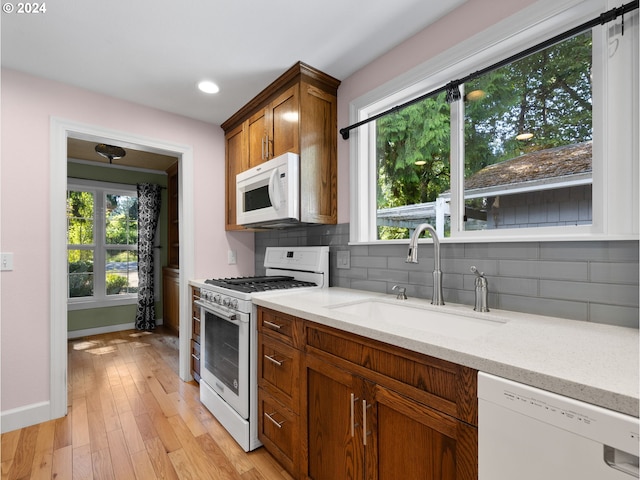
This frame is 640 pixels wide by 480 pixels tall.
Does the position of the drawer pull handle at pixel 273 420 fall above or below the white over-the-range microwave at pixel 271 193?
below

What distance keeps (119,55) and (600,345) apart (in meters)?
2.72

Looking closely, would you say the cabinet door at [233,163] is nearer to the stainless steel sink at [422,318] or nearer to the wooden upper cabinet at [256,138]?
the wooden upper cabinet at [256,138]

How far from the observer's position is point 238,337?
1.84 metres

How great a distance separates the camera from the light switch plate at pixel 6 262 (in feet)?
6.56

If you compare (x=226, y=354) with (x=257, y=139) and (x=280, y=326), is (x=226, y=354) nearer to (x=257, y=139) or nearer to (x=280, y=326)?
(x=280, y=326)

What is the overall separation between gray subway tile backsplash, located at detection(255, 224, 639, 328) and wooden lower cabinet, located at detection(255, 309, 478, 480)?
679 millimetres

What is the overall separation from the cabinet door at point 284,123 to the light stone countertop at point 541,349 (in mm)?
1219

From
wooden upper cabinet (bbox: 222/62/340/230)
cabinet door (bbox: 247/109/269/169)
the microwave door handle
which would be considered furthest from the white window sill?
the microwave door handle

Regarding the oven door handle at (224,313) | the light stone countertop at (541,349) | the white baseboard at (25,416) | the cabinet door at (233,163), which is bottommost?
the white baseboard at (25,416)

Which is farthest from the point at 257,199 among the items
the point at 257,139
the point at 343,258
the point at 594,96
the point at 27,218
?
the point at 594,96

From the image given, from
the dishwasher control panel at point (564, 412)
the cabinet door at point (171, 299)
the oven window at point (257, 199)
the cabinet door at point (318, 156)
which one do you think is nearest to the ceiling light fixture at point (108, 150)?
the cabinet door at point (171, 299)

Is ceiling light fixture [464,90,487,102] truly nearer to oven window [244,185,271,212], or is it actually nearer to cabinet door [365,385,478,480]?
oven window [244,185,271,212]

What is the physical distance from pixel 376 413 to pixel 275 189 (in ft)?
4.91

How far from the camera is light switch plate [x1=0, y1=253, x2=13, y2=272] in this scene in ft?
6.56
